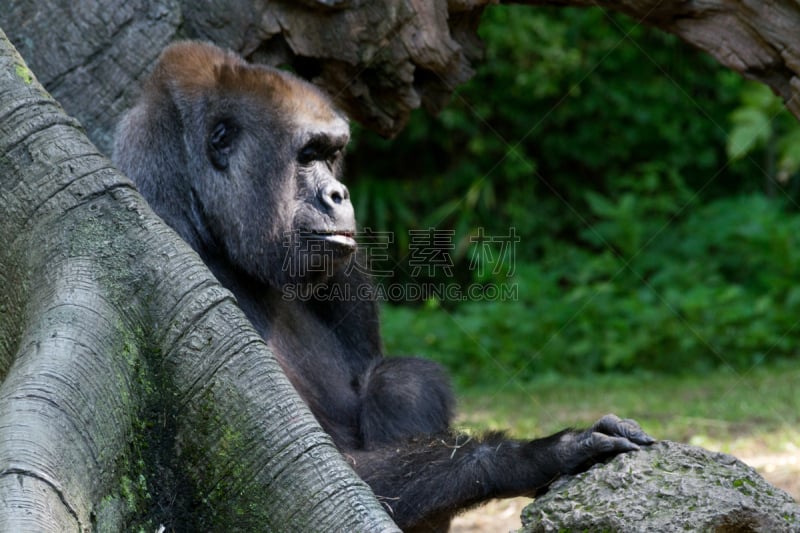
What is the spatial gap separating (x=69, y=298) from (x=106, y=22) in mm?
1721

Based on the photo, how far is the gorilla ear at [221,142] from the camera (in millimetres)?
3453

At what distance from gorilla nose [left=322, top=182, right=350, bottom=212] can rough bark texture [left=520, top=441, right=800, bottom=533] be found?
137 centimetres

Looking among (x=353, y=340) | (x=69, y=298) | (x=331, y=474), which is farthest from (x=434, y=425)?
(x=69, y=298)

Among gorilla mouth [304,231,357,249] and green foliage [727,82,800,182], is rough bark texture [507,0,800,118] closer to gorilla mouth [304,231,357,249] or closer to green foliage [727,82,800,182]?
gorilla mouth [304,231,357,249]

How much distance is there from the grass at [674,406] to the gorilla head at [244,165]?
1.63m

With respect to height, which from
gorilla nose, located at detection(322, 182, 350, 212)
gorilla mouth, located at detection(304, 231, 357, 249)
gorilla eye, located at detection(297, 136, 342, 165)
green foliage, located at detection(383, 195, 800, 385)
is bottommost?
green foliage, located at detection(383, 195, 800, 385)

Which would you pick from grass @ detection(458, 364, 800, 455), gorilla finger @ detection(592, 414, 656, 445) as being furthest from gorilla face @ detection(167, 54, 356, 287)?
grass @ detection(458, 364, 800, 455)

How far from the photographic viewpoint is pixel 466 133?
32.9 feet

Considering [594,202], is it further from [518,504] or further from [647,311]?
[518,504]

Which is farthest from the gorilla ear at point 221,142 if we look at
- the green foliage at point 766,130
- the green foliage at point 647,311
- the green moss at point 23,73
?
the green foliage at point 766,130

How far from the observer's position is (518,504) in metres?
4.43

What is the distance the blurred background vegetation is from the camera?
25.2 ft

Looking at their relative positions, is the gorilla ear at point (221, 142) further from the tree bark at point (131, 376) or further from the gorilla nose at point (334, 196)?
the tree bark at point (131, 376)

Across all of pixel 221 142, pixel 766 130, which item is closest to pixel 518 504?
pixel 221 142
